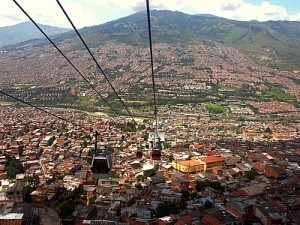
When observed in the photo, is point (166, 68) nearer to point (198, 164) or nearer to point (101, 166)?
Result: point (198, 164)

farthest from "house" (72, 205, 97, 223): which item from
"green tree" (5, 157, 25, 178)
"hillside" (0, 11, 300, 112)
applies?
"hillside" (0, 11, 300, 112)

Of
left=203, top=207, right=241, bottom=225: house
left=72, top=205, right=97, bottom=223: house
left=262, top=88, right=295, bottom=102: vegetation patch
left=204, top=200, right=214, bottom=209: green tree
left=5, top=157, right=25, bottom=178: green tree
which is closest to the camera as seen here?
left=203, top=207, right=241, bottom=225: house

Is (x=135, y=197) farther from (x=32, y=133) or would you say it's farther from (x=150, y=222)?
(x=32, y=133)

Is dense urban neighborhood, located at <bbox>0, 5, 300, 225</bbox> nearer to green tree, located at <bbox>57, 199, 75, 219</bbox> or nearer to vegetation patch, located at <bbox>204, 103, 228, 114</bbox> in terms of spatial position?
green tree, located at <bbox>57, 199, 75, 219</bbox>

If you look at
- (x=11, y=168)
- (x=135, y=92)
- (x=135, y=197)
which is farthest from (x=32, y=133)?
(x=135, y=92)

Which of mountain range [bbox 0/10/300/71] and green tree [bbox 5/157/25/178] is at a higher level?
mountain range [bbox 0/10/300/71]

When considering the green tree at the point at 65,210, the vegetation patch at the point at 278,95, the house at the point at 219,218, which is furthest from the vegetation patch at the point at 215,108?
the house at the point at 219,218

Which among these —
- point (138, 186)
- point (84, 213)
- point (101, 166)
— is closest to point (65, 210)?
point (84, 213)

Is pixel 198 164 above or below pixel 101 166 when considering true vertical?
below

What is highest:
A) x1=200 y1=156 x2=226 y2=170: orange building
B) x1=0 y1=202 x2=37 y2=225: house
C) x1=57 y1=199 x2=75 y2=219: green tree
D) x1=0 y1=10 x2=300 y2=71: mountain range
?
x1=0 y1=10 x2=300 y2=71: mountain range

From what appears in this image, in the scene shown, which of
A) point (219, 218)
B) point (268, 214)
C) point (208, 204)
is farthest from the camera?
point (208, 204)

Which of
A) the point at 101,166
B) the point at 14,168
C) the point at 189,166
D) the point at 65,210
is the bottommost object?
the point at 189,166
